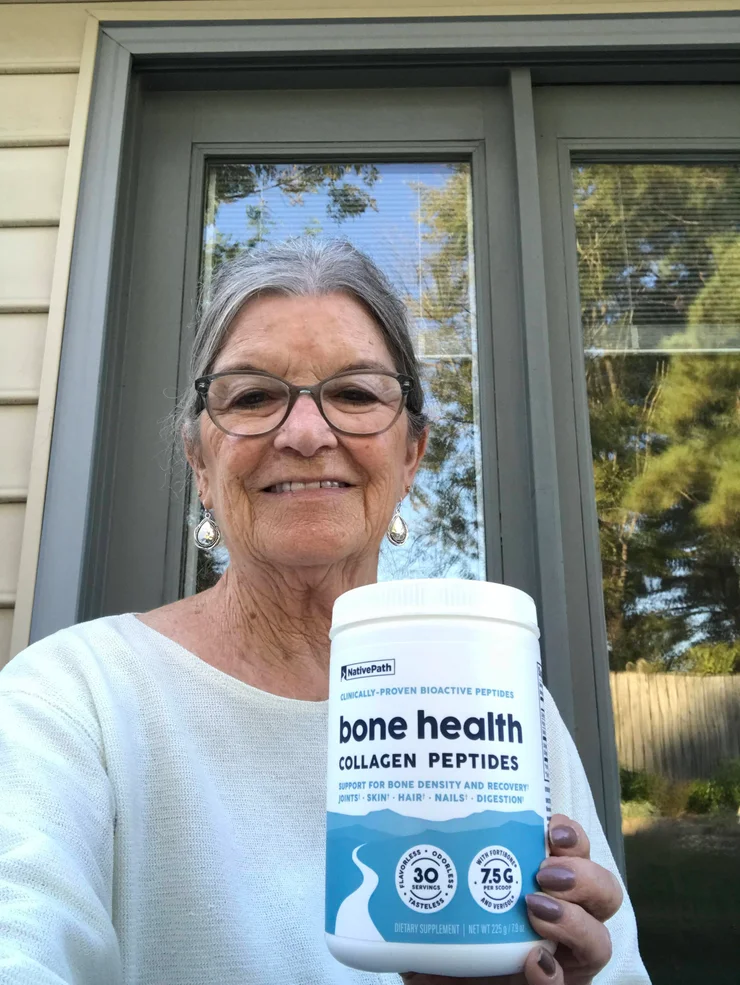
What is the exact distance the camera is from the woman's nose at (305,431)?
110 centimetres

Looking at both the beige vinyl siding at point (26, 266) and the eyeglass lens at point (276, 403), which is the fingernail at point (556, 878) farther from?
the beige vinyl siding at point (26, 266)

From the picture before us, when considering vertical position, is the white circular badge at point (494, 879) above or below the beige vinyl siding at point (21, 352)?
below

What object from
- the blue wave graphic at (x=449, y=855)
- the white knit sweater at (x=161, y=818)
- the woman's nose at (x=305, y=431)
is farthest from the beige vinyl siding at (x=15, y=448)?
the blue wave graphic at (x=449, y=855)

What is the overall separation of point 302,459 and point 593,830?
714 millimetres

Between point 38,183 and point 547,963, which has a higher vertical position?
point 38,183

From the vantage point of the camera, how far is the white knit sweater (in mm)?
653

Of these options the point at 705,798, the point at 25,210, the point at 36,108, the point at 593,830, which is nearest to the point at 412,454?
the point at 593,830

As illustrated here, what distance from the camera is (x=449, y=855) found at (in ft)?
1.77

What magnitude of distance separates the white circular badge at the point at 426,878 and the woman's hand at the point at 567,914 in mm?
76

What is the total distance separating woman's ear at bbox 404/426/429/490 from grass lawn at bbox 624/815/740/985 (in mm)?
889

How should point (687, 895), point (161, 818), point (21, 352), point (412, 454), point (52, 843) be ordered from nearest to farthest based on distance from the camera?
point (52, 843) → point (161, 818) → point (412, 454) → point (687, 895) → point (21, 352)

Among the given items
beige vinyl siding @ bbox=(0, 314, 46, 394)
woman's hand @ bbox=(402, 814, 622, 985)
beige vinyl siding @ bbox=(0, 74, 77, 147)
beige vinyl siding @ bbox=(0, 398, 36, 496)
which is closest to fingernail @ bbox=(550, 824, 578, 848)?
woman's hand @ bbox=(402, 814, 622, 985)

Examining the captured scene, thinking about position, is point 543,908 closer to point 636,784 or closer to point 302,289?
point 302,289

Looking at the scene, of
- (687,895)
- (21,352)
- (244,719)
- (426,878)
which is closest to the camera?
(426,878)
